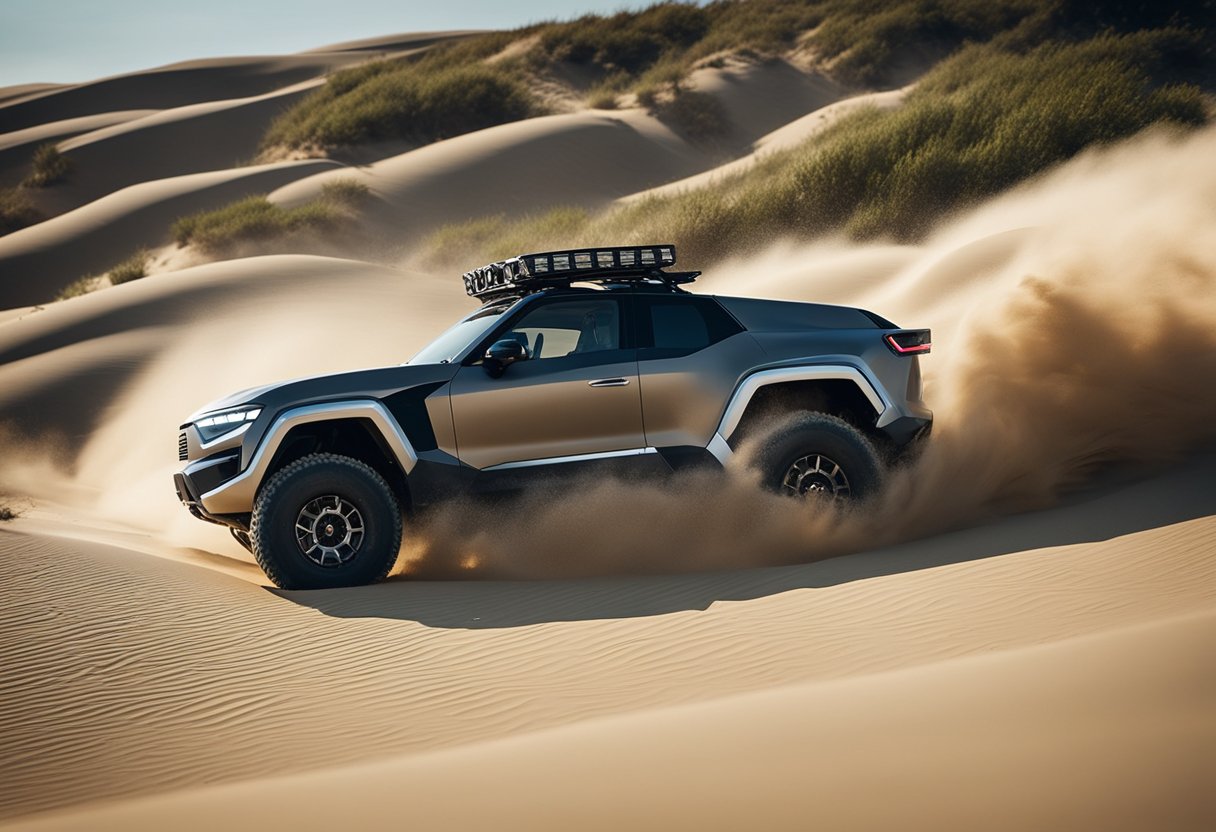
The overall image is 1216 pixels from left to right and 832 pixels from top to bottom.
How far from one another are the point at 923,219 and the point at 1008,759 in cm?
1755

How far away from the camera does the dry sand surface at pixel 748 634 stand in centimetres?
368

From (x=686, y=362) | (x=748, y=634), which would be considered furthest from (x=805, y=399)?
(x=748, y=634)

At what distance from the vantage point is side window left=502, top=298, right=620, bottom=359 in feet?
24.4

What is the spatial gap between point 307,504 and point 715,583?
2473 mm

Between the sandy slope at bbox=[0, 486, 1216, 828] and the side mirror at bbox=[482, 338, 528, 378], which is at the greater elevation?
the side mirror at bbox=[482, 338, 528, 378]

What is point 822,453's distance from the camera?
7.50m

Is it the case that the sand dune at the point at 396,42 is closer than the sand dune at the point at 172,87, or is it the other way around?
the sand dune at the point at 172,87

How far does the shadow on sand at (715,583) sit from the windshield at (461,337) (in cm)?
141

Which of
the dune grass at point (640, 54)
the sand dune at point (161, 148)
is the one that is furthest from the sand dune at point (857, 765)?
the sand dune at point (161, 148)

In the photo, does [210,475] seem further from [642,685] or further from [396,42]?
[396,42]

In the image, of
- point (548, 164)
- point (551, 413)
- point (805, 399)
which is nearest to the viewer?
point (551, 413)

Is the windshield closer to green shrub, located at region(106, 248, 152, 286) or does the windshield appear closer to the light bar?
the light bar

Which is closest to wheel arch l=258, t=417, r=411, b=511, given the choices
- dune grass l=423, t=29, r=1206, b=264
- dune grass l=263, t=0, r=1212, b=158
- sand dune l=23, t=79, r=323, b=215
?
dune grass l=423, t=29, r=1206, b=264

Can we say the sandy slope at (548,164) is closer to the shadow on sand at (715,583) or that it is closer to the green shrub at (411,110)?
the green shrub at (411,110)
